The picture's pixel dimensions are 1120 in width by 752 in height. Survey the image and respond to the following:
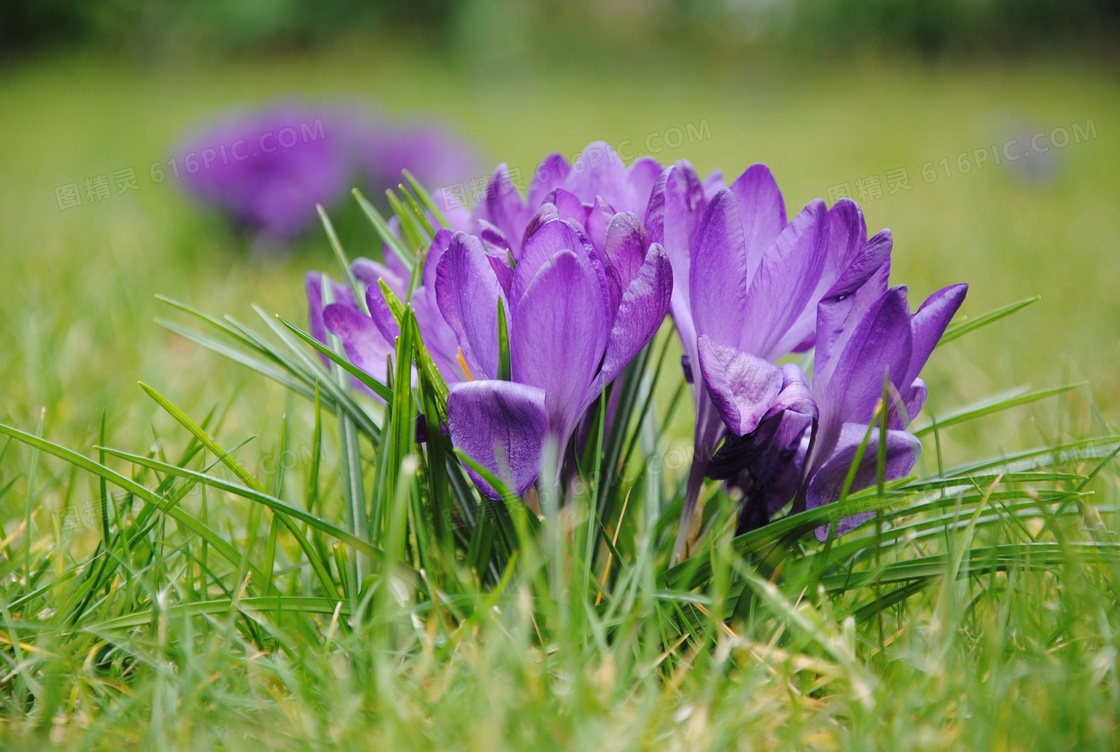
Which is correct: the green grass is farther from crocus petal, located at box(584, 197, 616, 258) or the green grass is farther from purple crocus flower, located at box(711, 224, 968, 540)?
crocus petal, located at box(584, 197, 616, 258)

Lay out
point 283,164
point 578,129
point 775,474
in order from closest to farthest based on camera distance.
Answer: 1. point 775,474
2. point 283,164
3. point 578,129

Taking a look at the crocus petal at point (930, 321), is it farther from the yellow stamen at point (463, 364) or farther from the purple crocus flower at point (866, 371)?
the yellow stamen at point (463, 364)

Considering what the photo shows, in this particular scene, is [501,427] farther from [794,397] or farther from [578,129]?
[578,129]

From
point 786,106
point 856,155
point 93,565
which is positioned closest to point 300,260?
point 93,565

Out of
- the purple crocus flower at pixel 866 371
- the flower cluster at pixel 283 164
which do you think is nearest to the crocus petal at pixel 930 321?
the purple crocus flower at pixel 866 371

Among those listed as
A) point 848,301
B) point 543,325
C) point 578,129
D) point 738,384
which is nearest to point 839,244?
point 848,301

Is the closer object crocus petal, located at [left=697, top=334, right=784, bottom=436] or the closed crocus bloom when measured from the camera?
crocus petal, located at [left=697, top=334, right=784, bottom=436]

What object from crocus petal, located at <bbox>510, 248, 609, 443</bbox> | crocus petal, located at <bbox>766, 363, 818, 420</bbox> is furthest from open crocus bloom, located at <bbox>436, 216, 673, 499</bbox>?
crocus petal, located at <bbox>766, 363, 818, 420</bbox>
